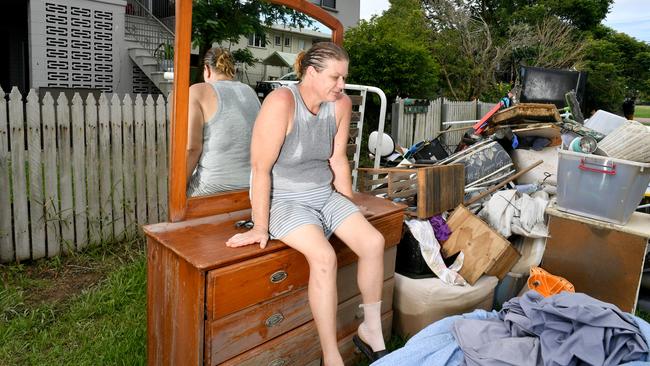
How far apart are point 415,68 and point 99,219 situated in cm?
683

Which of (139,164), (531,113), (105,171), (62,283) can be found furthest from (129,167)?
(531,113)

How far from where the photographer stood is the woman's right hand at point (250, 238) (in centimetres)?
200

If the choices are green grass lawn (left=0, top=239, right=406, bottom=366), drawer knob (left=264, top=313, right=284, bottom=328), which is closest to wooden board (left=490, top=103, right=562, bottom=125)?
green grass lawn (left=0, top=239, right=406, bottom=366)

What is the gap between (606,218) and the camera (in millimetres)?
3215

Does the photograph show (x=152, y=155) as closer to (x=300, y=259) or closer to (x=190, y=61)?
(x=190, y=61)

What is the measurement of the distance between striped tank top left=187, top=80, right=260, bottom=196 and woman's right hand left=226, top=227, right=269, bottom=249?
441 millimetres

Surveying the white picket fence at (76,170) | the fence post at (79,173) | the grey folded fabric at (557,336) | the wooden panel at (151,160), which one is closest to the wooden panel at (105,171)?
the white picket fence at (76,170)

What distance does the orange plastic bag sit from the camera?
308cm

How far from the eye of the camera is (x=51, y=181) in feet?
12.0

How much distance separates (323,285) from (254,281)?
299mm

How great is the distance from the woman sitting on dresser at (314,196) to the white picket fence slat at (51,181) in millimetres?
2293

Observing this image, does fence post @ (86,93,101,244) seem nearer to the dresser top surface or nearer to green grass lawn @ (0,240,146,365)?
green grass lawn @ (0,240,146,365)

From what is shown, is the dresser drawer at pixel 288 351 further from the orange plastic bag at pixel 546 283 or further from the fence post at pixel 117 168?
the fence post at pixel 117 168

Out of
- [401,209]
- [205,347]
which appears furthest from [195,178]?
[401,209]
